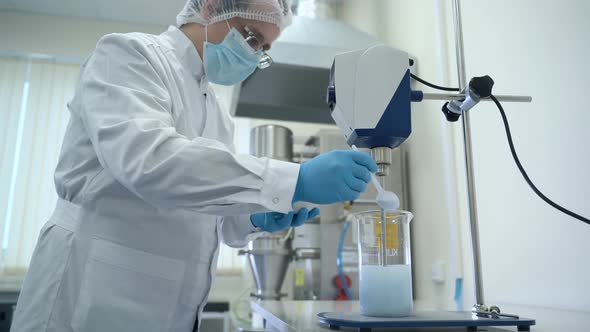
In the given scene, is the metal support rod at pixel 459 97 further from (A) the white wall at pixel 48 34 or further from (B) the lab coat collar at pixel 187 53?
(A) the white wall at pixel 48 34

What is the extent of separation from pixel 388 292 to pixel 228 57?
772mm

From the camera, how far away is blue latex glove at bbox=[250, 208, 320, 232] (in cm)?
98

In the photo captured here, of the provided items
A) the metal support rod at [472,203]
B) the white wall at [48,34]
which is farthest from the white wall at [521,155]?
the white wall at [48,34]

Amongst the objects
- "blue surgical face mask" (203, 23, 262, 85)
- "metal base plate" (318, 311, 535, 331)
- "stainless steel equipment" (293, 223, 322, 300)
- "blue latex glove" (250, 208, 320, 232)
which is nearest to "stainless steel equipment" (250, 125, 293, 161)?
"stainless steel equipment" (293, 223, 322, 300)

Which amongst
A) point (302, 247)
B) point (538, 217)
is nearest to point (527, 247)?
point (538, 217)

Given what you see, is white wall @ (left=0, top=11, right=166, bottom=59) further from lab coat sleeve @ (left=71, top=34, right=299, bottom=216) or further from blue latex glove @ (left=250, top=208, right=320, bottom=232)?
lab coat sleeve @ (left=71, top=34, right=299, bottom=216)

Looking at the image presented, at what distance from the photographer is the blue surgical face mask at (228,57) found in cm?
120

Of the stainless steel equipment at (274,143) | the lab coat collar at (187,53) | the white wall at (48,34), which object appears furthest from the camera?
the white wall at (48,34)

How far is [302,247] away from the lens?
7.04ft

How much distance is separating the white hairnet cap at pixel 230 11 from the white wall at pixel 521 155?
71 centimetres

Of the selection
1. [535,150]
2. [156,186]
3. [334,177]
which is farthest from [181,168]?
[535,150]

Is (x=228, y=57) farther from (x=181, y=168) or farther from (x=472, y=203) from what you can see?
(x=472, y=203)

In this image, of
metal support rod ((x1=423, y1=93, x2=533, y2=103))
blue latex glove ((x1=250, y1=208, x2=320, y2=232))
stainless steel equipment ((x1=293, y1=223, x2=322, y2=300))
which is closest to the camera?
metal support rod ((x1=423, y1=93, x2=533, y2=103))

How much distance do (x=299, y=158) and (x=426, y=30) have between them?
0.90 metres
